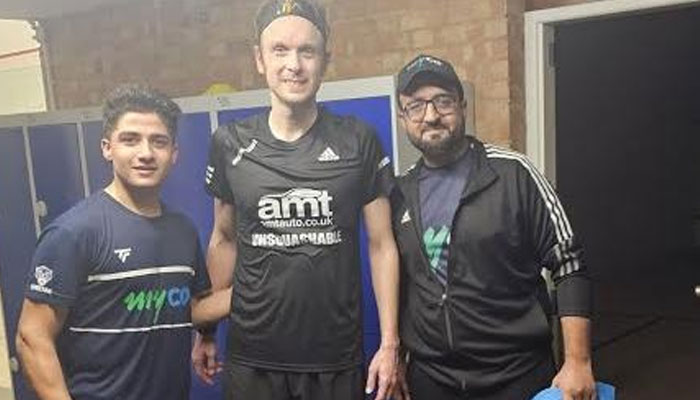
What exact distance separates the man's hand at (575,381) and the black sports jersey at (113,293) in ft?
3.04

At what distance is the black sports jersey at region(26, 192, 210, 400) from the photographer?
146 cm

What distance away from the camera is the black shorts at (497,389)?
5.38 ft

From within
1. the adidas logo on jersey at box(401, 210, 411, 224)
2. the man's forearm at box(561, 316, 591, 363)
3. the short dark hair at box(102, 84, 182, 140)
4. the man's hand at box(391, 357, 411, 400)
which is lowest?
the man's hand at box(391, 357, 411, 400)

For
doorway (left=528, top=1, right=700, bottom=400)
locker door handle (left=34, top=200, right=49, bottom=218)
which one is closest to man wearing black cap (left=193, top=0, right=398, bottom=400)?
locker door handle (left=34, top=200, right=49, bottom=218)

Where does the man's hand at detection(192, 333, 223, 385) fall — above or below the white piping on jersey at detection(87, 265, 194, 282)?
below

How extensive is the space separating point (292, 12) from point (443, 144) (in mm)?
483

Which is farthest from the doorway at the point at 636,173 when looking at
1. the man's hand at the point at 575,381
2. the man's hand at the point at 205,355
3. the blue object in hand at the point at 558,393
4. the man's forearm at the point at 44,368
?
the man's forearm at the point at 44,368

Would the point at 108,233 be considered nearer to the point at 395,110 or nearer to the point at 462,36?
the point at 395,110

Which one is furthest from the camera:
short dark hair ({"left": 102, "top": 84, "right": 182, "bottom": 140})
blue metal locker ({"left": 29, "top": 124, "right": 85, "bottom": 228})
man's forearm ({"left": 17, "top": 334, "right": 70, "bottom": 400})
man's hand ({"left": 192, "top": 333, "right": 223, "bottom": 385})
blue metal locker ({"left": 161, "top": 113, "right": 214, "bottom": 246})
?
blue metal locker ({"left": 29, "top": 124, "right": 85, "bottom": 228})

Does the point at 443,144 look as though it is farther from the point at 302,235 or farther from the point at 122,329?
the point at 122,329

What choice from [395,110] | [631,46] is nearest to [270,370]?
[395,110]

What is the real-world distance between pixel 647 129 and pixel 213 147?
527cm

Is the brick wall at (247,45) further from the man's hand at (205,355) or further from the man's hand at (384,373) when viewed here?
the man's hand at (205,355)

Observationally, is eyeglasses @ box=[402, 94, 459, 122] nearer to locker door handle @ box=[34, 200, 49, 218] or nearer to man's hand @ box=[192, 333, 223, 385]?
man's hand @ box=[192, 333, 223, 385]
